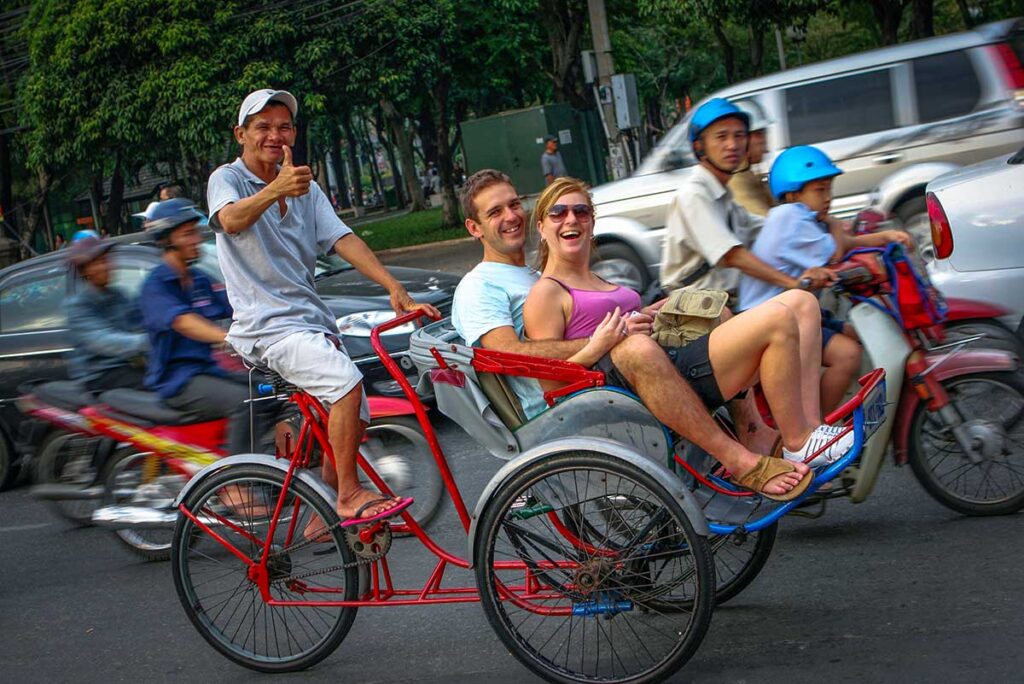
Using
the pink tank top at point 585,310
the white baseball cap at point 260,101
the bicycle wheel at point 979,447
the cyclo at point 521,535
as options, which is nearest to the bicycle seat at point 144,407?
the cyclo at point 521,535

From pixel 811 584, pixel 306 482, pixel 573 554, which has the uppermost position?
pixel 306 482

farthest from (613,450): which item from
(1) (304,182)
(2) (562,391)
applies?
(1) (304,182)

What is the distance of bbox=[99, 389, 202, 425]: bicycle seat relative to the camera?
5742mm

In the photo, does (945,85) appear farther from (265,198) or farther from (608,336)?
(265,198)

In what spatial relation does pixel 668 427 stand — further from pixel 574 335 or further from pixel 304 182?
pixel 304 182

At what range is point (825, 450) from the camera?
400 centimetres

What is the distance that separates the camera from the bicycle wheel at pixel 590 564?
11.6ft

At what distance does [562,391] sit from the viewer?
149 inches

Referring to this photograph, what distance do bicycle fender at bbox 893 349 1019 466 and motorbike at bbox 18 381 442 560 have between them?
2.11 metres

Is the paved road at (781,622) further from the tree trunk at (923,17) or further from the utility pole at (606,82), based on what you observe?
the tree trunk at (923,17)

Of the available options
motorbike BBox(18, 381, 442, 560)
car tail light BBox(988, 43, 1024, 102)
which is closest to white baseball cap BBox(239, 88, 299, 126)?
motorbike BBox(18, 381, 442, 560)

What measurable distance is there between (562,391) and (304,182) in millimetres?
1148

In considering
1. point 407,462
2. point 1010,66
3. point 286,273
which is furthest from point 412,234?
point 286,273

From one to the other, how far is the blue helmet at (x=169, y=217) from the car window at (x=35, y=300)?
1634 millimetres
